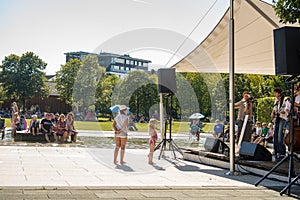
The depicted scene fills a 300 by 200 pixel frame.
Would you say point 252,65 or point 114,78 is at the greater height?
point 114,78

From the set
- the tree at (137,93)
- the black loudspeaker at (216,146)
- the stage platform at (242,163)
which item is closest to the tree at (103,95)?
the tree at (137,93)

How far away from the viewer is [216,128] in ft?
61.5

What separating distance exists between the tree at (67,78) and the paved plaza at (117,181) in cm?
4216

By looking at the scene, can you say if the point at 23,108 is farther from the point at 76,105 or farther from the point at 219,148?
the point at 219,148

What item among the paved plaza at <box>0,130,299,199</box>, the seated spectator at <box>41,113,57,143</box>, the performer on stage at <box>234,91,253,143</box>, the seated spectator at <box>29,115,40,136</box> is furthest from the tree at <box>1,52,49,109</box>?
the performer on stage at <box>234,91,253,143</box>

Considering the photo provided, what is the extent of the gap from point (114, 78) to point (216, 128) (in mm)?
33570

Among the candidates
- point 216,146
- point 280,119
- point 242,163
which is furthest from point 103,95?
point 280,119

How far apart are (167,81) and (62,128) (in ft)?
18.9

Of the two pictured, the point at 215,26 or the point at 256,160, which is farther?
the point at 215,26

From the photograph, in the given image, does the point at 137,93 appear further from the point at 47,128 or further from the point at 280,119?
the point at 280,119

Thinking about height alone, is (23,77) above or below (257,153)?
above

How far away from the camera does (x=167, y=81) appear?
1184 cm

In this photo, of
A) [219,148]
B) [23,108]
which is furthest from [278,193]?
[23,108]

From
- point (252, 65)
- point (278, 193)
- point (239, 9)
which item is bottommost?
point (278, 193)
